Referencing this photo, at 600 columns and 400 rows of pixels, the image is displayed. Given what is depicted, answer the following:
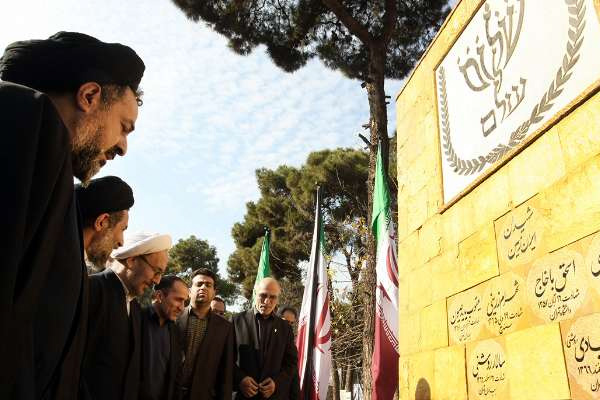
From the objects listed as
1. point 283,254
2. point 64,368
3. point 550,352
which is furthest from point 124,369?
point 283,254

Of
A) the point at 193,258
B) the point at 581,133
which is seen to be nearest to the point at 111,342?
the point at 581,133

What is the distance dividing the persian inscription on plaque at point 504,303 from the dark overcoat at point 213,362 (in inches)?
87.3

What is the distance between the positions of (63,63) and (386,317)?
378 centimetres

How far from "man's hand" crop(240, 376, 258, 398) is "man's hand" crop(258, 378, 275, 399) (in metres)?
0.05

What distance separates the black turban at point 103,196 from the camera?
2064 mm

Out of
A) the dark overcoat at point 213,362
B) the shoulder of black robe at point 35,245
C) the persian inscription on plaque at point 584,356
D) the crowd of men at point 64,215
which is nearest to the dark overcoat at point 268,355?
the dark overcoat at point 213,362

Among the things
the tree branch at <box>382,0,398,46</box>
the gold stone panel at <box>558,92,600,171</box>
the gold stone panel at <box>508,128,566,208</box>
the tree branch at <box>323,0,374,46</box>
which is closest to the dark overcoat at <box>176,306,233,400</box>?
the gold stone panel at <box>508,128,566,208</box>

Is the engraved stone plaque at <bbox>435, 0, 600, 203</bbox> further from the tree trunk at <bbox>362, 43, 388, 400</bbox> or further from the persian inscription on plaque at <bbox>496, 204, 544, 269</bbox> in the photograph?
the tree trunk at <bbox>362, 43, 388, 400</bbox>

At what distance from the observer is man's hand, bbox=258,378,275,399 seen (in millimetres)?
4156

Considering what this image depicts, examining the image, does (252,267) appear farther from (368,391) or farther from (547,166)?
(547,166)

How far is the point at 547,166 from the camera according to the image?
2.20m

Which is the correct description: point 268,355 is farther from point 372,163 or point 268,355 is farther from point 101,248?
point 372,163

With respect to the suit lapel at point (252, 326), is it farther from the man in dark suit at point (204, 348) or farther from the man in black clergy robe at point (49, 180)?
the man in black clergy robe at point (49, 180)

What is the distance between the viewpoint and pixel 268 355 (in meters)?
4.46
